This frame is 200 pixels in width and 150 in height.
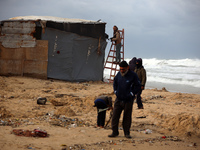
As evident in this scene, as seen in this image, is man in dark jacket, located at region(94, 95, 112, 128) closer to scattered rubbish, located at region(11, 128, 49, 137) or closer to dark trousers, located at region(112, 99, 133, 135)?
dark trousers, located at region(112, 99, 133, 135)

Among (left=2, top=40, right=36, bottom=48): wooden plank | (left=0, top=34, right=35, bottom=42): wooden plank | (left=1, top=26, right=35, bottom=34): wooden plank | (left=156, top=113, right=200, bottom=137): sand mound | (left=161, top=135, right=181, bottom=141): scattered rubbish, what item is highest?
(left=1, top=26, right=35, bottom=34): wooden plank

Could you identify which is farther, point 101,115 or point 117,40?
point 117,40

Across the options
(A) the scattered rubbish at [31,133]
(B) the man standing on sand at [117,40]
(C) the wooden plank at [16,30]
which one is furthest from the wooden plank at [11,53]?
(A) the scattered rubbish at [31,133]

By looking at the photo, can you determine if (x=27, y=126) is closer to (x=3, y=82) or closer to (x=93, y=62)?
(x=3, y=82)

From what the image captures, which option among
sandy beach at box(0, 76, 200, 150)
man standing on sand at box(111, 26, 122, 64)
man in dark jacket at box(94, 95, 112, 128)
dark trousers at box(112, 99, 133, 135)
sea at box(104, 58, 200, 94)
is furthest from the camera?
sea at box(104, 58, 200, 94)

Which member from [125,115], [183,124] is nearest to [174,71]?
[183,124]

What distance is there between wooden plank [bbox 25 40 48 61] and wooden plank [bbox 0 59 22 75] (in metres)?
0.64

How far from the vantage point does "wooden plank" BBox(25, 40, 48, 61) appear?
15.1 m

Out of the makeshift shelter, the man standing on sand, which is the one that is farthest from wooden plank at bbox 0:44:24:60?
the man standing on sand

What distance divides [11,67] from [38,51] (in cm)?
178

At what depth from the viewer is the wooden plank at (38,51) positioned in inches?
593

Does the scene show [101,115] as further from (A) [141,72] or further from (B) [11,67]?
(B) [11,67]

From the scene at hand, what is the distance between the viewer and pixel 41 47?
15.1 m

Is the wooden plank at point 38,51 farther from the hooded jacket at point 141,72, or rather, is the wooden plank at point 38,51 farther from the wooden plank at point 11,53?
the hooded jacket at point 141,72
